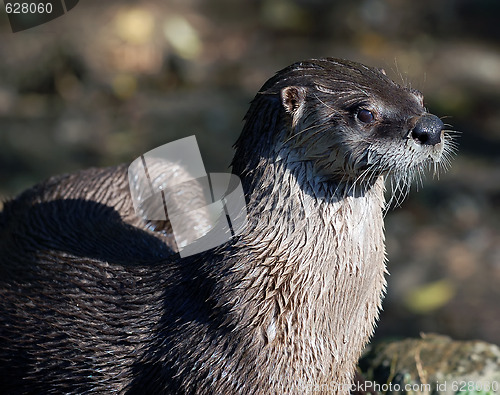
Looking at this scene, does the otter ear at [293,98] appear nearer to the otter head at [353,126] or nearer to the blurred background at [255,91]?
the otter head at [353,126]

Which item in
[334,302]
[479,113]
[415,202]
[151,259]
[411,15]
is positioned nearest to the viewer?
[334,302]

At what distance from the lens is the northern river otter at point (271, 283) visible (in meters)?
2.44

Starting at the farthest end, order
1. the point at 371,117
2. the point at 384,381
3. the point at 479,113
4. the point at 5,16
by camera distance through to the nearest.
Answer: the point at 5,16 → the point at 479,113 → the point at 384,381 → the point at 371,117

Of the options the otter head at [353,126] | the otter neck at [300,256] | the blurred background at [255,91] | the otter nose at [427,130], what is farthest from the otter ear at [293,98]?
the blurred background at [255,91]

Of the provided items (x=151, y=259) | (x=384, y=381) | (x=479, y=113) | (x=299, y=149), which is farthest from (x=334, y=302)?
(x=479, y=113)

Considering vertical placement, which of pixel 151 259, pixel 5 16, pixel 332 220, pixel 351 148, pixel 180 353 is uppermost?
pixel 5 16

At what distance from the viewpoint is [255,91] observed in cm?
775

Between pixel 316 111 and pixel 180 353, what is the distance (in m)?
0.93

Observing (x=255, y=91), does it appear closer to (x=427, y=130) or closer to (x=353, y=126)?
(x=353, y=126)

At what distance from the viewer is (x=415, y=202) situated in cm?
625

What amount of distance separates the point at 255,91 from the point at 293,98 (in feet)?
17.5

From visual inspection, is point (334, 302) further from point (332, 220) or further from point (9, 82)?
point (9, 82)

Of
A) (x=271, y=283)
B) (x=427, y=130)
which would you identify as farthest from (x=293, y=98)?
(x=271, y=283)

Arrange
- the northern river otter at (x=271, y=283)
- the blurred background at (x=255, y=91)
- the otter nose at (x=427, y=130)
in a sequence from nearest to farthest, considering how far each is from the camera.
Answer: the otter nose at (x=427, y=130) → the northern river otter at (x=271, y=283) → the blurred background at (x=255, y=91)
